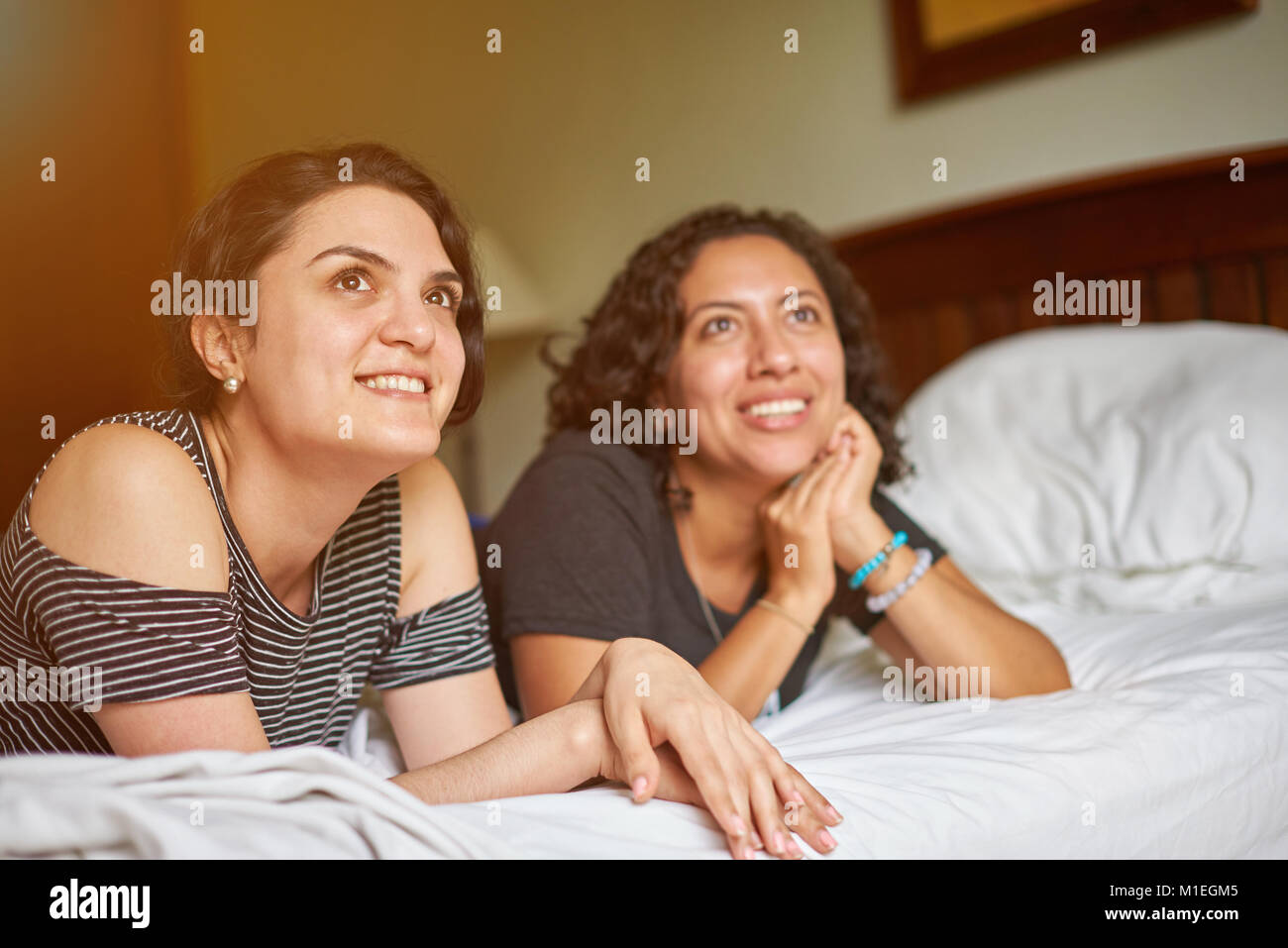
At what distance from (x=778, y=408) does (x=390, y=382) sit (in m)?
0.53

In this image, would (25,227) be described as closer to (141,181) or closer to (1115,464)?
(141,181)

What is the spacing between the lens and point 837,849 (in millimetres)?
662

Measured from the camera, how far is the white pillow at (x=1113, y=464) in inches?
53.1

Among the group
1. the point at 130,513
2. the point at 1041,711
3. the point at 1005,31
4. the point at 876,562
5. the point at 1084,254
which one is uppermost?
the point at 1005,31

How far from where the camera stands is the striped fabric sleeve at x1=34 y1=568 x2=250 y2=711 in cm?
66

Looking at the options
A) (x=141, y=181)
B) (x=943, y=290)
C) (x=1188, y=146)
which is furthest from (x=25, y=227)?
(x=1188, y=146)

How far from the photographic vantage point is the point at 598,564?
3.46 ft

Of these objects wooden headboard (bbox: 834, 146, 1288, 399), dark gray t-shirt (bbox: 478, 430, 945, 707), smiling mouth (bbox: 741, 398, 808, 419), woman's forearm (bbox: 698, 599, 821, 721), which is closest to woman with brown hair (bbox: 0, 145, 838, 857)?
dark gray t-shirt (bbox: 478, 430, 945, 707)

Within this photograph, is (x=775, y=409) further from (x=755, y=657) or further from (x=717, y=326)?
(x=755, y=657)

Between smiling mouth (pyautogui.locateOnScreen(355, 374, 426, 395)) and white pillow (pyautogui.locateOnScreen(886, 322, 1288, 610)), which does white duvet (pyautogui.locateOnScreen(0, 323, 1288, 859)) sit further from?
smiling mouth (pyautogui.locateOnScreen(355, 374, 426, 395))

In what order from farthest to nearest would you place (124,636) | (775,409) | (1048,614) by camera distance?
(1048,614), (775,409), (124,636)

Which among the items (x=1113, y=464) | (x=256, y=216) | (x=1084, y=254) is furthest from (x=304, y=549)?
(x=1084, y=254)

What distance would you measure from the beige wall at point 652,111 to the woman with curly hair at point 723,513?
0.34 m

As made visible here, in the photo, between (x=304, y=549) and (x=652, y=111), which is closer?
(x=304, y=549)
